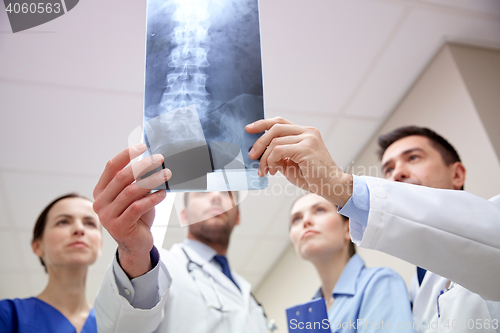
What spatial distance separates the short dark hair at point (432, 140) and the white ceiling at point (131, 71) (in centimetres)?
39

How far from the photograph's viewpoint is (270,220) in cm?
277

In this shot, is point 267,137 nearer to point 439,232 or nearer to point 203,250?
point 439,232

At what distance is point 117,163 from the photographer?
0.65 metres

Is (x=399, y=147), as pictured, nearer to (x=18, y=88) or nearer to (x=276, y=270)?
(x=18, y=88)

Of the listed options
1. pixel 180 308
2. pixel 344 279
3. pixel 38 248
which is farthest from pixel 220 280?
pixel 38 248

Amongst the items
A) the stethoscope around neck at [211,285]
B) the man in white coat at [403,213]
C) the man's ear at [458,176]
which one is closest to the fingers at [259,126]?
the man in white coat at [403,213]

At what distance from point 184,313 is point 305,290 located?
1.96 metres

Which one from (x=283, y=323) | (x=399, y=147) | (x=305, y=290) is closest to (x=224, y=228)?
(x=399, y=147)

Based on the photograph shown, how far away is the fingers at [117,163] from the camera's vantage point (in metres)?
0.61

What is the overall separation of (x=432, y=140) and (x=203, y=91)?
1.27 m

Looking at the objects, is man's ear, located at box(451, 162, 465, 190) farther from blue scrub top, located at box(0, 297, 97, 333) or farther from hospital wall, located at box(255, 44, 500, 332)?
blue scrub top, located at box(0, 297, 97, 333)

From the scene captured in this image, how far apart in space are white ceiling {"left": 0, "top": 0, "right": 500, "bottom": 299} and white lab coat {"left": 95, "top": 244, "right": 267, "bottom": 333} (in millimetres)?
360

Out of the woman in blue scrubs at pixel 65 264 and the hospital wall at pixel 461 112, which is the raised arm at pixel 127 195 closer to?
the woman in blue scrubs at pixel 65 264

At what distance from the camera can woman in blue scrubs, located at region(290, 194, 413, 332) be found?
109 centimetres
